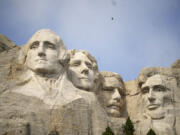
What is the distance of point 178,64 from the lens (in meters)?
18.6

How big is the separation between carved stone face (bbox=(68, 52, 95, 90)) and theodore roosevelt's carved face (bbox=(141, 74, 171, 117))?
1.84 m

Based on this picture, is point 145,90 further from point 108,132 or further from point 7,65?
point 7,65

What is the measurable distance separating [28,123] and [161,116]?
465 cm

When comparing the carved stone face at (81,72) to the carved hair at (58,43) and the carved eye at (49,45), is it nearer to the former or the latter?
the carved hair at (58,43)

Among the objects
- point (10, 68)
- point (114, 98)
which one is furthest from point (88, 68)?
point (10, 68)

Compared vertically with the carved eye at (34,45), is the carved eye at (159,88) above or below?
below

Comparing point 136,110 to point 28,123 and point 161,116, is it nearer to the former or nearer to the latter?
point 161,116

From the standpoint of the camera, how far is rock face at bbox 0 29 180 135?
49.1 ft

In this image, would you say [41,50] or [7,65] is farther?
[7,65]

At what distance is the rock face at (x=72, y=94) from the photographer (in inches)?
590

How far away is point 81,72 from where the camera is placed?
56.2ft

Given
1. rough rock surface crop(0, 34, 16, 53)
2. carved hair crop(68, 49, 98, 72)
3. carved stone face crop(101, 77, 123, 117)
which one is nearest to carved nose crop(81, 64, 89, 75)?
carved hair crop(68, 49, 98, 72)

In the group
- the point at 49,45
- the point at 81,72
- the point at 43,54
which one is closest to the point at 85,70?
the point at 81,72

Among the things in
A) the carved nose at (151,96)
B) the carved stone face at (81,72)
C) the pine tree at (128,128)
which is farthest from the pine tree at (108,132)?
the carved nose at (151,96)
